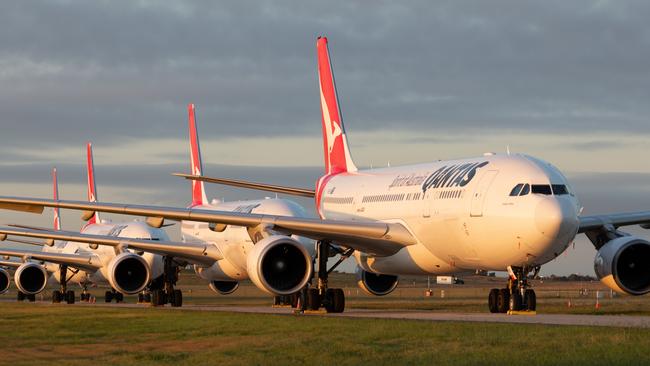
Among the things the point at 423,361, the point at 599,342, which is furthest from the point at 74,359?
the point at 599,342

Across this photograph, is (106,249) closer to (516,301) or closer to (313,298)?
(313,298)

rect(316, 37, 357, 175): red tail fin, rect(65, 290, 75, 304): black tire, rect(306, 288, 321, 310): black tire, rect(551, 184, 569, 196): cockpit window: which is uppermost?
rect(316, 37, 357, 175): red tail fin

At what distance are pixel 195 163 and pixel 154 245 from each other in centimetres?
1286

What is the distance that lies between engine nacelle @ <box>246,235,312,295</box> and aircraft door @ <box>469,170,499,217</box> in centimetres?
448

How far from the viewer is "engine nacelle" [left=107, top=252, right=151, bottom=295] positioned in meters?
42.8

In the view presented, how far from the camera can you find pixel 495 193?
89.0 ft

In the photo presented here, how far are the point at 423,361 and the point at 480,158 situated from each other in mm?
14278

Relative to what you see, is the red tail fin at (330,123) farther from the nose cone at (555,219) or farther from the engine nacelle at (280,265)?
the nose cone at (555,219)

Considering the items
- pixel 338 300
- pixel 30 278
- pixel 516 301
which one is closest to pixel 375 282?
pixel 338 300

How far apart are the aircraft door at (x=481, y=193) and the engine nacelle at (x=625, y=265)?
3812 millimetres

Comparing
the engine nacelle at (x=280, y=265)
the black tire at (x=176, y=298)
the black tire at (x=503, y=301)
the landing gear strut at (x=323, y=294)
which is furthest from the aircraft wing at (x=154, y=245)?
the black tire at (x=503, y=301)

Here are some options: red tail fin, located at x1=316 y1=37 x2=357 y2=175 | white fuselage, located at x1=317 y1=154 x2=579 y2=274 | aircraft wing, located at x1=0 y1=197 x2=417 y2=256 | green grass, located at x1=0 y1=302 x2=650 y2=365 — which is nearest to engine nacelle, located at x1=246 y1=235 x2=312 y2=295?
aircraft wing, located at x1=0 y1=197 x2=417 y2=256

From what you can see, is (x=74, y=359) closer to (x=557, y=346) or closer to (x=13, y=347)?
(x=13, y=347)

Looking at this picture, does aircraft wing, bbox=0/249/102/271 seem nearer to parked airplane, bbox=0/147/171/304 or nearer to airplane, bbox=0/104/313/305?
parked airplane, bbox=0/147/171/304
